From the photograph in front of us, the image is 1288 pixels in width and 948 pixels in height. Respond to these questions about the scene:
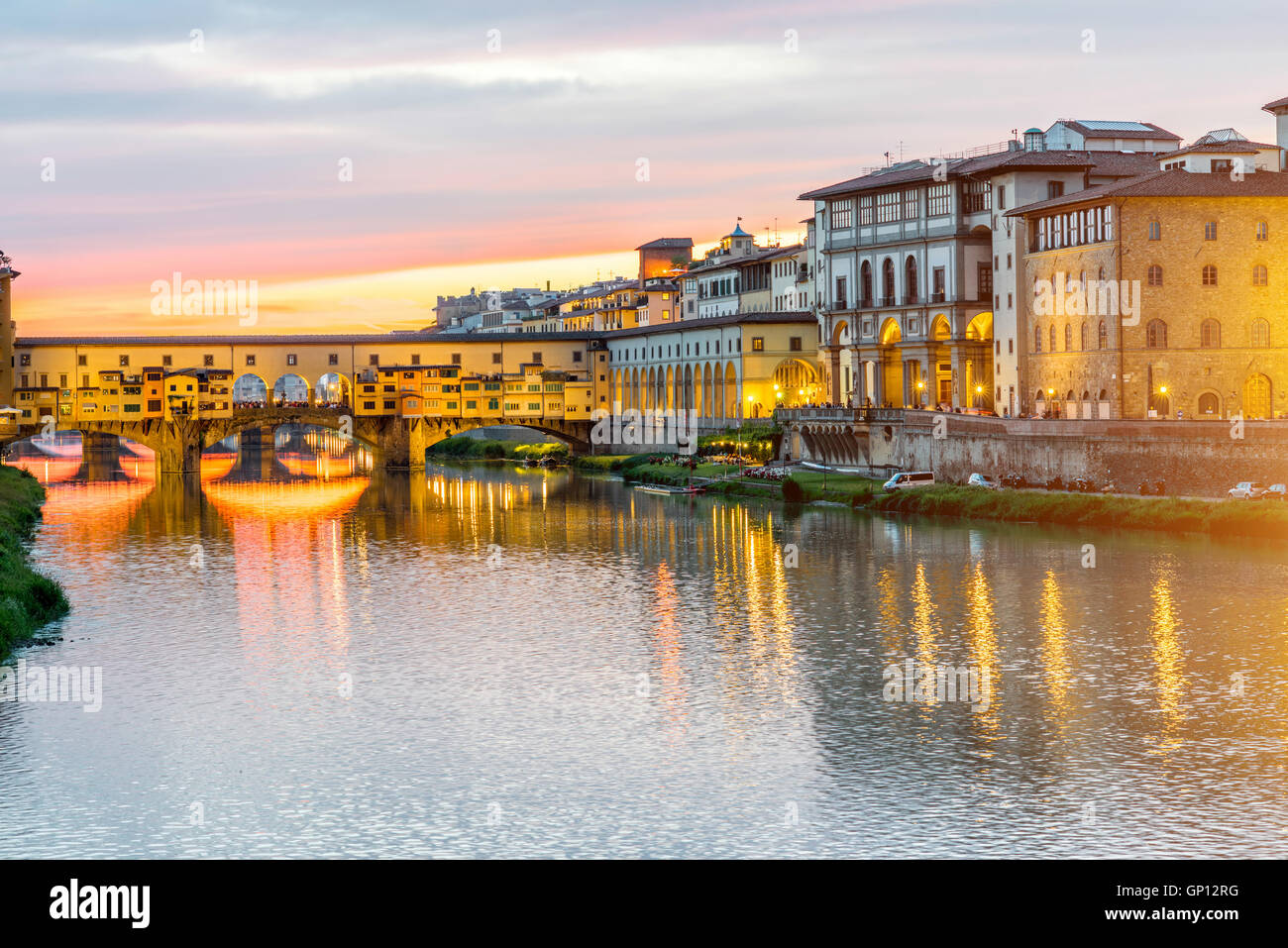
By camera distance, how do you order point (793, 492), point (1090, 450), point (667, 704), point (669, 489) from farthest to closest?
point (669, 489) → point (793, 492) → point (1090, 450) → point (667, 704)

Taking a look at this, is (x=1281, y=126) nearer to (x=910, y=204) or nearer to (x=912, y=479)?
(x=910, y=204)

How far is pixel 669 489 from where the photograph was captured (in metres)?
85.1

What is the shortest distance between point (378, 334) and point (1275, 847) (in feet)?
329

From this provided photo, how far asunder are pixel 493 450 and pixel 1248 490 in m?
80.8

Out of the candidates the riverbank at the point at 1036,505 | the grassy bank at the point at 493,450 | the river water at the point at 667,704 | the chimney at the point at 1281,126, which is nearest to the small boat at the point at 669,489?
the riverbank at the point at 1036,505

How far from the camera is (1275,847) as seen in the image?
22703mm

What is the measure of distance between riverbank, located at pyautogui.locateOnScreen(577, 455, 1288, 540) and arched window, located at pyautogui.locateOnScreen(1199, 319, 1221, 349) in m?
12.8

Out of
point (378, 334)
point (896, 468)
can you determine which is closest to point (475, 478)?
point (378, 334)

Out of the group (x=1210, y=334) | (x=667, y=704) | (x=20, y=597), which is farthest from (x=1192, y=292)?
(x=20, y=597)

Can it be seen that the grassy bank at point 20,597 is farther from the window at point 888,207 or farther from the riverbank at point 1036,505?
the window at point 888,207

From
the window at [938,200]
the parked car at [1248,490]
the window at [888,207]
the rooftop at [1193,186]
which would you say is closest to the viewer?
the parked car at [1248,490]

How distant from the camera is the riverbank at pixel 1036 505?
5219 cm

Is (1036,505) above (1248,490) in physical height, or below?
below
